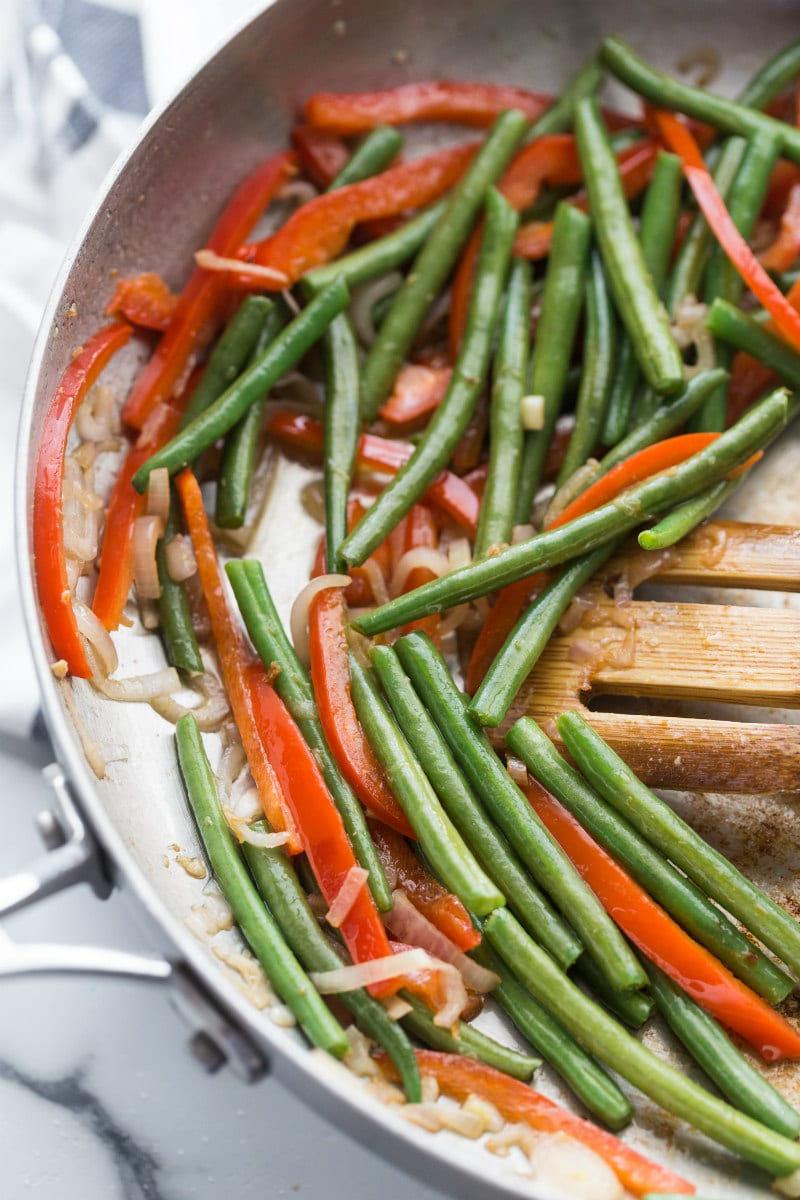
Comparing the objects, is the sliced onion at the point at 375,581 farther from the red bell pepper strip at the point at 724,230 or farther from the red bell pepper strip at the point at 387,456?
the red bell pepper strip at the point at 724,230

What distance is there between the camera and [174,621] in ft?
10.7

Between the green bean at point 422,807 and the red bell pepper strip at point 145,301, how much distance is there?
1381 mm

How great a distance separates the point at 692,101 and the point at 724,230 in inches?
24.3

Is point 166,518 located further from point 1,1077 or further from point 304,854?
point 1,1077

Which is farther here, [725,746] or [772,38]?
[772,38]

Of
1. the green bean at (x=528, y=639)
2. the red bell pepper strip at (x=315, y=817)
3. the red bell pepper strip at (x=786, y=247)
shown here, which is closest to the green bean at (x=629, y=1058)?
the red bell pepper strip at (x=315, y=817)

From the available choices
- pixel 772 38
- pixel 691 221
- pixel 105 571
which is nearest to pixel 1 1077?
pixel 105 571

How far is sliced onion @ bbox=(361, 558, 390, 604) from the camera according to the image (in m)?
3.39

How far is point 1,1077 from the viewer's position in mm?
3027

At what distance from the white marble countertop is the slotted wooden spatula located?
1.30 meters

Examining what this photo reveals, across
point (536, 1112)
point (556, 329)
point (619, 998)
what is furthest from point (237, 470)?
point (536, 1112)

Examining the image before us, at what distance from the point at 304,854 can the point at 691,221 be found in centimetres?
264

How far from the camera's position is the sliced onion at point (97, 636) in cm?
299

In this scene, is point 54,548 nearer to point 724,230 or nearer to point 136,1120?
point 136,1120
